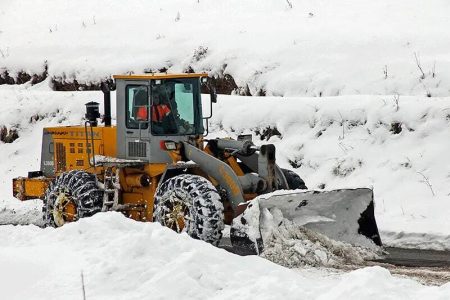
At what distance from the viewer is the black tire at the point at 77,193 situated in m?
13.9

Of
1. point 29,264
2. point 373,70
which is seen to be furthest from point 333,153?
point 29,264

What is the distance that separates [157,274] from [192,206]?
162 inches

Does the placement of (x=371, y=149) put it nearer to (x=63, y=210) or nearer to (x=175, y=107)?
(x=175, y=107)

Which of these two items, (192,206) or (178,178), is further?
(178,178)

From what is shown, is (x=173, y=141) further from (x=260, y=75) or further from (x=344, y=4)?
(x=344, y=4)

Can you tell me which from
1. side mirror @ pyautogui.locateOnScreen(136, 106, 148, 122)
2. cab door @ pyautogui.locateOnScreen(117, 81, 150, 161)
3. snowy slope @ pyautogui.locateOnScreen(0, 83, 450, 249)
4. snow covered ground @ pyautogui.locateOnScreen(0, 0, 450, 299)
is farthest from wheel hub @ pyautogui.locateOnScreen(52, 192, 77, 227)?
snowy slope @ pyautogui.locateOnScreen(0, 83, 450, 249)

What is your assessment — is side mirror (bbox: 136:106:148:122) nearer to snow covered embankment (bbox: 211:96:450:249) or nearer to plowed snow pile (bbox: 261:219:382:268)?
plowed snow pile (bbox: 261:219:382:268)

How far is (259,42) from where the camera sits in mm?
22812

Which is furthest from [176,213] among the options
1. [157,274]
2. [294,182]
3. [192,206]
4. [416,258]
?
[157,274]

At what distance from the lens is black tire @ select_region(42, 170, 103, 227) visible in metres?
13.9

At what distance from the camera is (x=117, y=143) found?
14383 mm

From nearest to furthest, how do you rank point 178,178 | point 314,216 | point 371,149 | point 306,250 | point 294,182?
point 306,250
point 314,216
point 178,178
point 294,182
point 371,149

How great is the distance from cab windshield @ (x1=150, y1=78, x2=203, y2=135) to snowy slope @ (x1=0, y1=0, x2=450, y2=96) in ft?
20.4

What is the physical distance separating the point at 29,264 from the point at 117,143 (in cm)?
544
